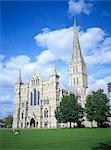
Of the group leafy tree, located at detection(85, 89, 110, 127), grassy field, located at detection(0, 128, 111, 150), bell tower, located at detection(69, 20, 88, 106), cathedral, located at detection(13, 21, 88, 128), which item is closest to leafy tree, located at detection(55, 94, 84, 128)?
leafy tree, located at detection(85, 89, 110, 127)

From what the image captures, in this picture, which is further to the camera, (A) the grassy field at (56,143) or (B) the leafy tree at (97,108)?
(B) the leafy tree at (97,108)

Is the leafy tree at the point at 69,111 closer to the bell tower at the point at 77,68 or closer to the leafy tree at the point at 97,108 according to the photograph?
the leafy tree at the point at 97,108

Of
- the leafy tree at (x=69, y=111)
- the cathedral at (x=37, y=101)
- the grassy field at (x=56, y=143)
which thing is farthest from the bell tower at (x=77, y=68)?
the grassy field at (x=56, y=143)

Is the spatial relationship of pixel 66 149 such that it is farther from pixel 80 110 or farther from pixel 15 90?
pixel 15 90

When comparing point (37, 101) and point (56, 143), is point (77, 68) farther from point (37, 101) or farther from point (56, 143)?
point (56, 143)

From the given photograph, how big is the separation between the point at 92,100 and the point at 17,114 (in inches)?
1167

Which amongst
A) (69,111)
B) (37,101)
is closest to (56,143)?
(69,111)

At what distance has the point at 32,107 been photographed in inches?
2763

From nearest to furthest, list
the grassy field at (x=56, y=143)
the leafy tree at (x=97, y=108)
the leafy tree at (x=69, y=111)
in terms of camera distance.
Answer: the grassy field at (x=56, y=143)
the leafy tree at (x=97, y=108)
the leafy tree at (x=69, y=111)

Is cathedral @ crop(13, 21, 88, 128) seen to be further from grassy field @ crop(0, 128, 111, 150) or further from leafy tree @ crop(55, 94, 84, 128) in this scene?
grassy field @ crop(0, 128, 111, 150)

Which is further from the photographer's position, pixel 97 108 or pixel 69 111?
pixel 69 111

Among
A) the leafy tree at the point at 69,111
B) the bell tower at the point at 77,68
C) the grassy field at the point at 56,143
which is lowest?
the grassy field at the point at 56,143

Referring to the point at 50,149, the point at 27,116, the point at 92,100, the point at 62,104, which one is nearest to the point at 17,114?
the point at 27,116

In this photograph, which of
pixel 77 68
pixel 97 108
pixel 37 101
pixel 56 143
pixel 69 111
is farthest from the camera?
pixel 77 68
